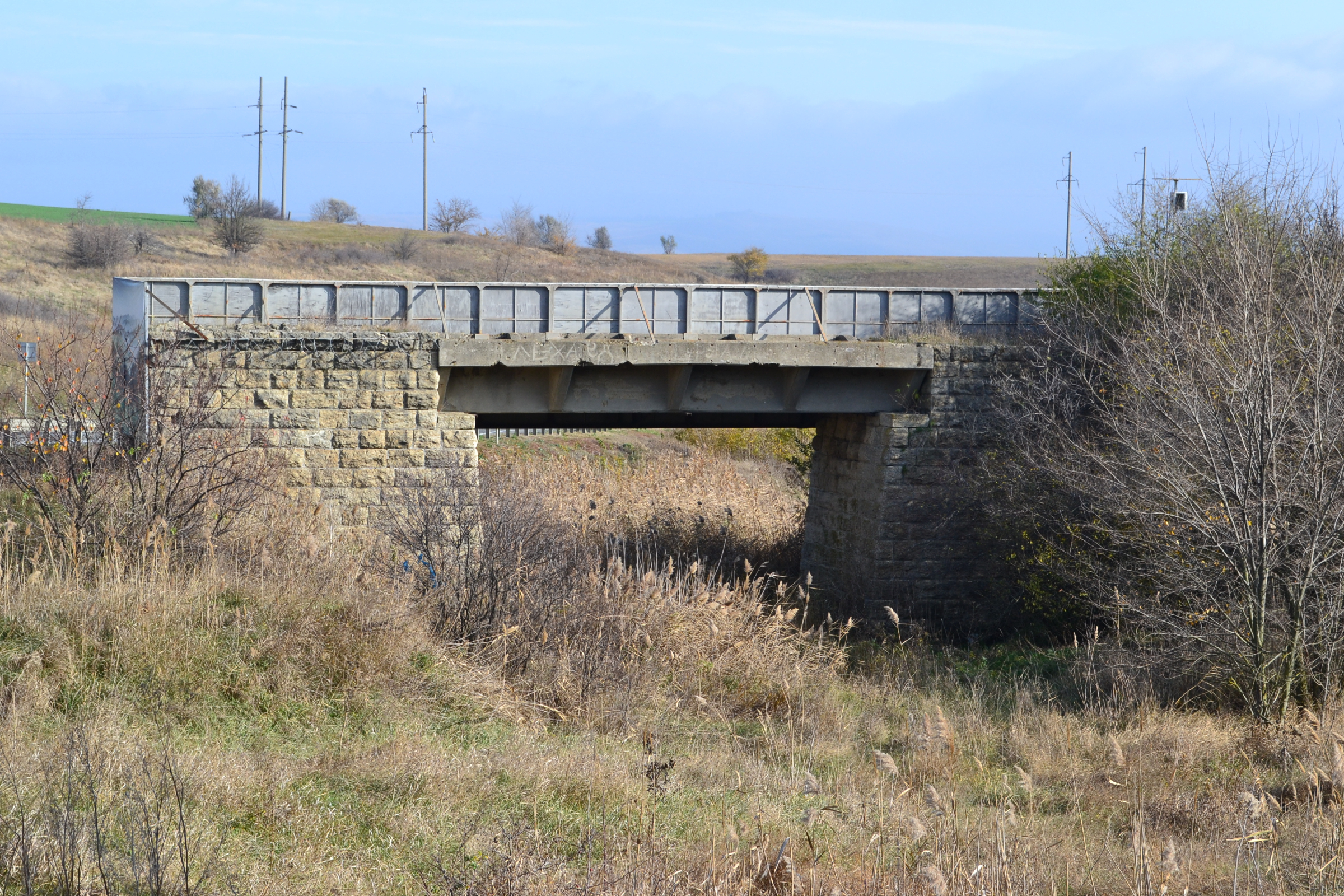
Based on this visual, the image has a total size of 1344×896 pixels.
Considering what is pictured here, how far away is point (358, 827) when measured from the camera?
5.04 metres

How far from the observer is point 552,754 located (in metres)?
6.47

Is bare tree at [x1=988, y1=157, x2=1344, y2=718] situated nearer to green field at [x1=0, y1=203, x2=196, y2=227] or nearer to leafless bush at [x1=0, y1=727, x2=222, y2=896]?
leafless bush at [x1=0, y1=727, x2=222, y2=896]

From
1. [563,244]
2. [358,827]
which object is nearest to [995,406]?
[358,827]

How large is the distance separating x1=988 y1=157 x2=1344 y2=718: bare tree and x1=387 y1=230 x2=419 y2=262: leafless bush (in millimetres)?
45432

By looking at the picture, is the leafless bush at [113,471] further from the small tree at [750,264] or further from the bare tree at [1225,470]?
the small tree at [750,264]

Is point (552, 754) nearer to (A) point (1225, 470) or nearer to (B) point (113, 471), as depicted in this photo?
(B) point (113, 471)

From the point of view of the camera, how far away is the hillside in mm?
43375

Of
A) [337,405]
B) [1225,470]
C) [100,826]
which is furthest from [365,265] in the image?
[100,826]

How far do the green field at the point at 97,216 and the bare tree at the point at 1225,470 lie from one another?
54.6 meters

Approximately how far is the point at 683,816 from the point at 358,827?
170 cm

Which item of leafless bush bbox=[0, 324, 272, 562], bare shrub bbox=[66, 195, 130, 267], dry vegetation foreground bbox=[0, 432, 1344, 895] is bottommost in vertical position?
dry vegetation foreground bbox=[0, 432, 1344, 895]

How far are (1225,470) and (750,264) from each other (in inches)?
2223

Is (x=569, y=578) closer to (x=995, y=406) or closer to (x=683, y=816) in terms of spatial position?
(x=683, y=816)

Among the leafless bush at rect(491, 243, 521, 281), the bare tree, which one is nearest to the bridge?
the bare tree
